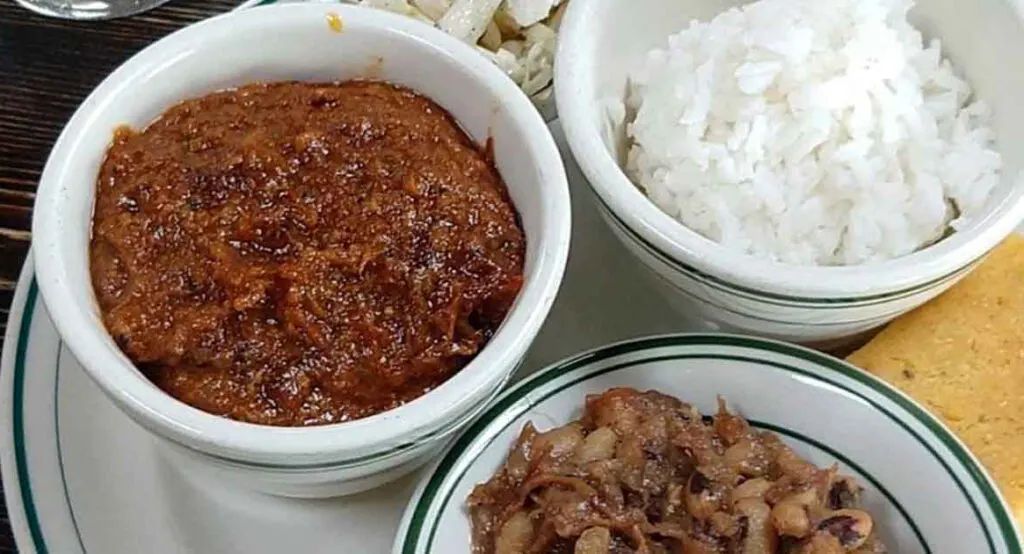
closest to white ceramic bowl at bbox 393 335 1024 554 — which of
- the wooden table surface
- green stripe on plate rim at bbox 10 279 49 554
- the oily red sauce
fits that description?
the oily red sauce

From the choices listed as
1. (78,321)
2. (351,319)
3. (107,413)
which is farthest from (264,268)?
(107,413)

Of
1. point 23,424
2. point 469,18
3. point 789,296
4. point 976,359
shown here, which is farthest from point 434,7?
point 976,359

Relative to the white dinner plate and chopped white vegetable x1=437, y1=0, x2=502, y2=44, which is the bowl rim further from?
the white dinner plate

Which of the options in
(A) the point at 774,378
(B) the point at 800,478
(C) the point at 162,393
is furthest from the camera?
(A) the point at 774,378

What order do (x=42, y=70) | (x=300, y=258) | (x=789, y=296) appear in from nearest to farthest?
(x=300, y=258) < (x=789, y=296) < (x=42, y=70)

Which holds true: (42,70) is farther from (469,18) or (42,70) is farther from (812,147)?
(812,147)

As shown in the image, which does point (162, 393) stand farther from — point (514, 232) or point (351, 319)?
point (514, 232)
